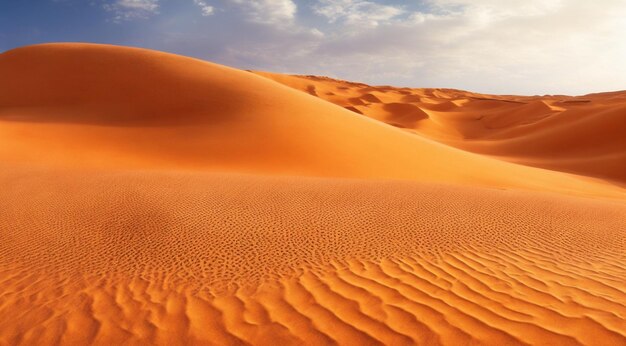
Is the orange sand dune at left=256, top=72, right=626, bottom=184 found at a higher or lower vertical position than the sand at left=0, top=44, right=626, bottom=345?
higher

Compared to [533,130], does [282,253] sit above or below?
below

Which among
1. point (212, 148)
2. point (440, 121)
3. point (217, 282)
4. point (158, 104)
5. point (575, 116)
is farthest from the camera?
point (440, 121)

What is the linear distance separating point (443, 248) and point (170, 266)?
2965mm

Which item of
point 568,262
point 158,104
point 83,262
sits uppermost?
point 158,104

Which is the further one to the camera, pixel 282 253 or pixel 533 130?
pixel 533 130

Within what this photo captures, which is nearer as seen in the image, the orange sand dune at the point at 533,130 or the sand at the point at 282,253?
the sand at the point at 282,253

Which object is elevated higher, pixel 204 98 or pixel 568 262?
pixel 204 98

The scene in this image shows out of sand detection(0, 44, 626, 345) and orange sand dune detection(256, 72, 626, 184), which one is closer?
sand detection(0, 44, 626, 345)

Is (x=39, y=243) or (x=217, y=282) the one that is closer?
(x=217, y=282)

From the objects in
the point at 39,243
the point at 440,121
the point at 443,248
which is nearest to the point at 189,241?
the point at 39,243

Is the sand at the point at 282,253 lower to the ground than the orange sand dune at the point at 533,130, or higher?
lower

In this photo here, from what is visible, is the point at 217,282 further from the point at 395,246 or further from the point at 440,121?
the point at 440,121

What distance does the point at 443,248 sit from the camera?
475 centimetres

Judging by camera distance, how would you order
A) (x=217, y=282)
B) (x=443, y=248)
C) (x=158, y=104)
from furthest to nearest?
(x=158, y=104) → (x=443, y=248) → (x=217, y=282)
